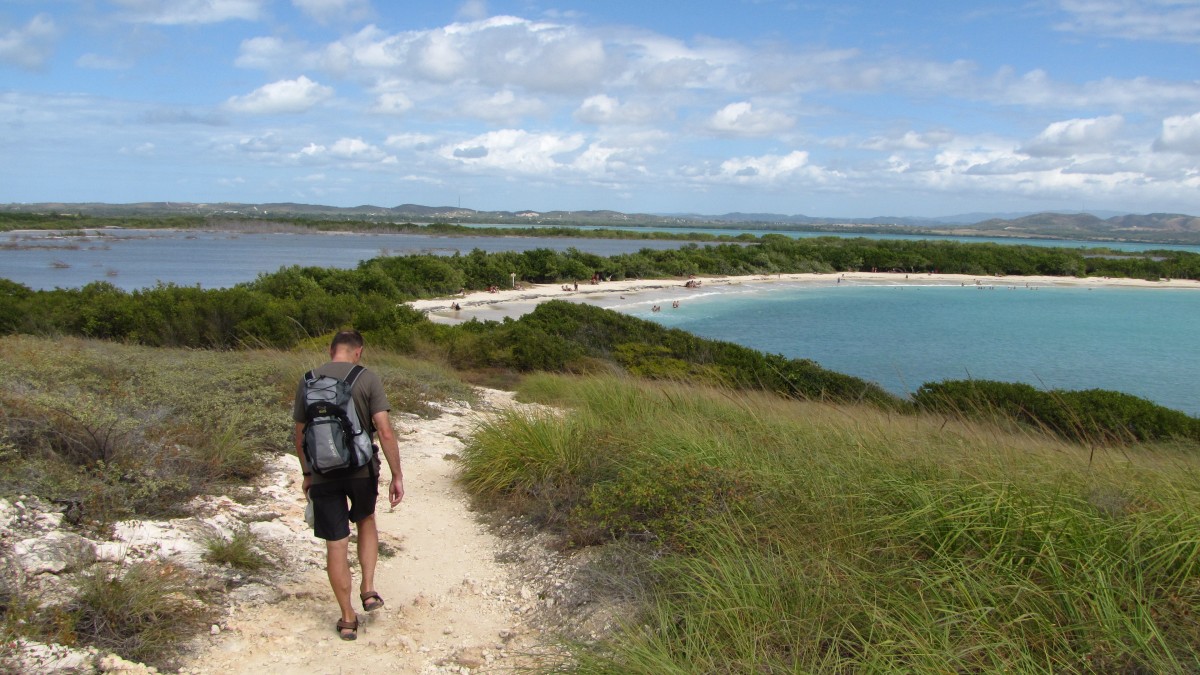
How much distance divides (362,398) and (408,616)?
3.96 ft

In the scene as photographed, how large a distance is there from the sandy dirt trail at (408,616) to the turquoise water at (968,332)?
415 inches

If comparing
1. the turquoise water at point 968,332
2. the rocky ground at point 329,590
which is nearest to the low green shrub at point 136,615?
the rocky ground at point 329,590

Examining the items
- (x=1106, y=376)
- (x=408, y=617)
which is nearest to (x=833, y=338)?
(x=1106, y=376)

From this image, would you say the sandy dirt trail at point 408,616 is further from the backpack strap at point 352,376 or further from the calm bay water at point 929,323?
the calm bay water at point 929,323

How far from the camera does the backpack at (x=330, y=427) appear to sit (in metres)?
3.82

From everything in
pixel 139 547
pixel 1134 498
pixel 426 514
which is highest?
pixel 1134 498

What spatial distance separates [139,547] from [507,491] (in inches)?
101

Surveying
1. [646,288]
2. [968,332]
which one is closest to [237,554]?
[968,332]

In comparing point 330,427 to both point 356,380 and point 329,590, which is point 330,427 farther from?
point 329,590

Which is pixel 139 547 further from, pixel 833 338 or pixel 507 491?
pixel 833 338

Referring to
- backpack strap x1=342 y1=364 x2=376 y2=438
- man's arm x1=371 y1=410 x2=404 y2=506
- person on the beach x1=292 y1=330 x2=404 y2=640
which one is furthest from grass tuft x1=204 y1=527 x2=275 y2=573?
backpack strap x1=342 y1=364 x2=376 y2=438

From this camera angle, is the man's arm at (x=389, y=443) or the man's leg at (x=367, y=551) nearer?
the man's arm at (x=389, y=443)

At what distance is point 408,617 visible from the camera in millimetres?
4254

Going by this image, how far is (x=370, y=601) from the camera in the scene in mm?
4207
